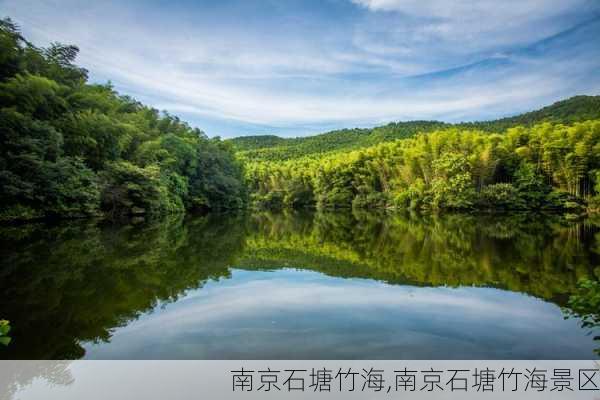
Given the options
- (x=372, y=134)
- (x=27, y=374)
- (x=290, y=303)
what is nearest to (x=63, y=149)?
(x=290, y=303)

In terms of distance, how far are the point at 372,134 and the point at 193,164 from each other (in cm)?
6378

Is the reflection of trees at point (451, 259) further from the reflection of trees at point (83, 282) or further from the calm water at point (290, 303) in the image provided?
the reflection of trees at point (83, 282)

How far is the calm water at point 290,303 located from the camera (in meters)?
3.92

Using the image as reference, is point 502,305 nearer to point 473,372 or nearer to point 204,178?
point 473,372

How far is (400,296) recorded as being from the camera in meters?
6.03

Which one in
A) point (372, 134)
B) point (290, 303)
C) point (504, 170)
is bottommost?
point (290, 303)

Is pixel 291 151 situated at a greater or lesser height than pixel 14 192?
greater

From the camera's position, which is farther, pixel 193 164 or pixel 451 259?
pixel 193 164

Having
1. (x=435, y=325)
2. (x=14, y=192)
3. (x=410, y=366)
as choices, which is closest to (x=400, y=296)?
(x=435, y=325)

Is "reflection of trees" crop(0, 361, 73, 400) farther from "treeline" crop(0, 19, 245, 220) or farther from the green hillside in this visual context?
the green hillside

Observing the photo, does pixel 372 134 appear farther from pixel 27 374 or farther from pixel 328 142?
pixel 27 374

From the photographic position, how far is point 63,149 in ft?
65.5

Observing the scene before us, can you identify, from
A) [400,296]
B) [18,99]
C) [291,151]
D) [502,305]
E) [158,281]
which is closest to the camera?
[502,305]

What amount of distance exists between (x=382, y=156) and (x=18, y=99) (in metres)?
41.2
